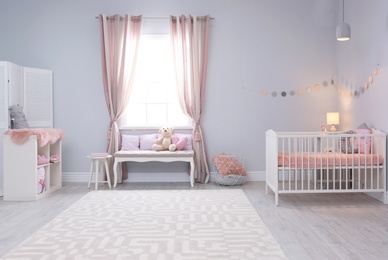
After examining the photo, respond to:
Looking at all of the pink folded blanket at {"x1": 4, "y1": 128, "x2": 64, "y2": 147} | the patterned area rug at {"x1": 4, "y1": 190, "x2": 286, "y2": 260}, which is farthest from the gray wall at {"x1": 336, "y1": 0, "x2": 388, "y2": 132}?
the pink folded blanket at {"x1": 4, "y1": 128, "x2": 64, "y2": 147}

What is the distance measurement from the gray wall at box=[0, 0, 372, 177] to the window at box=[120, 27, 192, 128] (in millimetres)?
407

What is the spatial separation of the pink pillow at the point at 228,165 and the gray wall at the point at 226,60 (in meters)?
0.40


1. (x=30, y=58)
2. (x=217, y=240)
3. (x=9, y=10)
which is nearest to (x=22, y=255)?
(x=217, y=240)

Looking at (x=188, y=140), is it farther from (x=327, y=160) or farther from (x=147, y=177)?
(x=327, y=160)

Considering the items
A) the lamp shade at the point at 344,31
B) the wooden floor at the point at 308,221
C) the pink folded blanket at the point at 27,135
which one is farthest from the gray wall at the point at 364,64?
the pink folded blanket at the point at 27,135

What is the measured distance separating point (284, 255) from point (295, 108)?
3612 millimetres

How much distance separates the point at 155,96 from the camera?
240 inches

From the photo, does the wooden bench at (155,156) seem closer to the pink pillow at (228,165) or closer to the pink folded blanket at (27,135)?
the pink pillow at (228,165)

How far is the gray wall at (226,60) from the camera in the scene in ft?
19.4

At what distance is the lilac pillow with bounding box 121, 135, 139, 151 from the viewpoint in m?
5.79

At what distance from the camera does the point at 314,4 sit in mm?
5938

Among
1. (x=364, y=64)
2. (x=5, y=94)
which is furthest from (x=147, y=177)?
(x=364, y=64)

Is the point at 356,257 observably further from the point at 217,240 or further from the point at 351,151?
the point at 351,151

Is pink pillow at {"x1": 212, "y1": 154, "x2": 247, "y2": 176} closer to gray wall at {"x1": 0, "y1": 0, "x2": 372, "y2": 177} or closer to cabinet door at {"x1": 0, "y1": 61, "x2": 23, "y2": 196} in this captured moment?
gray wall at {"x1": 0, "y1": 0, "x2": 372, "y2": 177}
